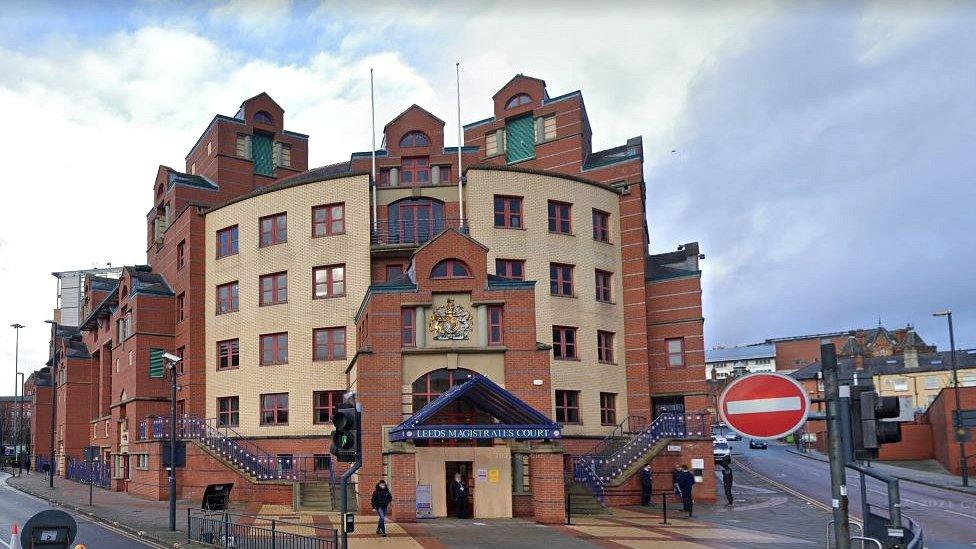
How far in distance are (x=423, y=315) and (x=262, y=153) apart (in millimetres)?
25678

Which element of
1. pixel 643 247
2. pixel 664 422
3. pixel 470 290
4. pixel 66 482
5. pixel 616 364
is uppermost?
pixel 643 247

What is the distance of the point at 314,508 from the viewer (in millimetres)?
33625

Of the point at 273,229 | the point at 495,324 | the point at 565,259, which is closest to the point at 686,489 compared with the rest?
the point at 495,324

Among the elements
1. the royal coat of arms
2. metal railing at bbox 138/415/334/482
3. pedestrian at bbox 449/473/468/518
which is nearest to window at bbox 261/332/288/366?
metal railing at bbox 138/415/334/482

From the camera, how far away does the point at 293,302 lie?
42781mm

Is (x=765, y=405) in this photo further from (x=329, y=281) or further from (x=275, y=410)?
(x=275, y=410)

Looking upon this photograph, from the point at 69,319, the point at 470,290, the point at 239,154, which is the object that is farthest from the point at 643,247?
the point at 69,319

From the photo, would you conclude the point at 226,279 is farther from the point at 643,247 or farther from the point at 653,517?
the point at 653,517

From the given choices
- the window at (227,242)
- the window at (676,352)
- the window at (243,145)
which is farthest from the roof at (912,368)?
the window at (227,242)

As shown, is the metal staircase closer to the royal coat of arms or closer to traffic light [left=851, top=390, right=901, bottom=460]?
the royal coat of arms

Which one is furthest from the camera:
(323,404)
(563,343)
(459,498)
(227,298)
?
(227,298)

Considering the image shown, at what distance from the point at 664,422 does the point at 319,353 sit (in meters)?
15.7

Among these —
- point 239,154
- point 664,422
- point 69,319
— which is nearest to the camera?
point 664,422

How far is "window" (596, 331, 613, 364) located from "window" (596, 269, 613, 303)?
1626mm
